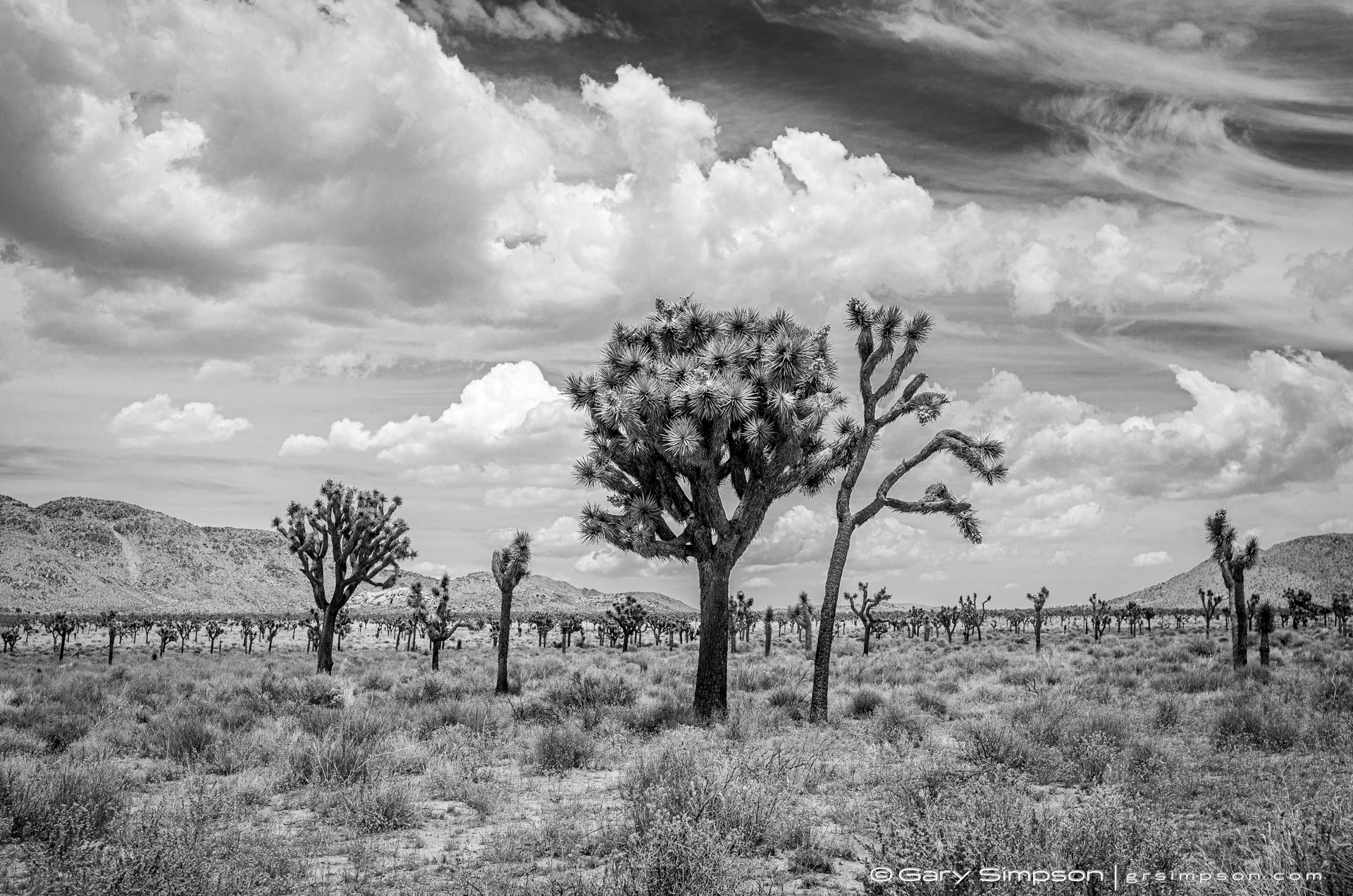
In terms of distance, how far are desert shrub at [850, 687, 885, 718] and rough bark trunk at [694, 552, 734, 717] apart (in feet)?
9.75

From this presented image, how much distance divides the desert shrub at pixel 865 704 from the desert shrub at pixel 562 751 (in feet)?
25.3

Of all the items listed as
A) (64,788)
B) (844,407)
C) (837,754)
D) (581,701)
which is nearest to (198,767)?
(64,788)

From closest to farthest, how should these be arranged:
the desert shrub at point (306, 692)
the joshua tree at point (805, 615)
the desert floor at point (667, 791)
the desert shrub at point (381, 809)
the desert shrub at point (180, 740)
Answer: the desert floor at point (667, 791)
the desert shrub at point (381, 809)
the desert shrub at point (180, 740)
the desert shrub at point (306, 692)
the joshua tree at point (805, 615)

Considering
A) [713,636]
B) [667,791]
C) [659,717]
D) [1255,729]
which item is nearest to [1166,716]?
[1255,729]

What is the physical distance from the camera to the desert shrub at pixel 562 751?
11.8 m

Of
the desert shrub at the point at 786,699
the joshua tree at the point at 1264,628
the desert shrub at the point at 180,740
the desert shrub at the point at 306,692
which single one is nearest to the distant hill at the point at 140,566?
the joshua tree at the point at 1264,628

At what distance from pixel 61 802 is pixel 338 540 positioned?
25.6 meters

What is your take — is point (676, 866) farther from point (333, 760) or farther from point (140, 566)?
point (140, 566)

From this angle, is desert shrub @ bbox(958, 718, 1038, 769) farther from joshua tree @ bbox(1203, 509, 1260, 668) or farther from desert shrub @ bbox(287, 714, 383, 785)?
joshua tree @ bbox(1203, 509, 1260, 668)

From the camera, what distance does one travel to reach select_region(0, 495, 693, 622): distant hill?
121750 mm

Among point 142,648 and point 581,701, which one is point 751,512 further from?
point 142,648

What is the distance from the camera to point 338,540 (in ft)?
107

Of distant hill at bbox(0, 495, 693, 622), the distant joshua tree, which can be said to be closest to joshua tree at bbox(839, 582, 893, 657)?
the distant joshua tree

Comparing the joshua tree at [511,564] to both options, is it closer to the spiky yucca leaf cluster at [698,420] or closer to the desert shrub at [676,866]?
the spiky yucca leaf cluster at [698,420]
